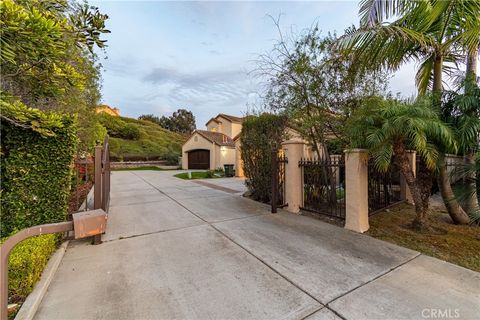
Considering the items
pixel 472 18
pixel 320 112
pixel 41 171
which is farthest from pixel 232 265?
pixel 472 18

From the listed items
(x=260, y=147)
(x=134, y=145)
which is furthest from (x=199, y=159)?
(x=260, y=147)

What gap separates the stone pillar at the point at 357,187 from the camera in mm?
4371

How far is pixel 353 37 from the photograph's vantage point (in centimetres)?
419

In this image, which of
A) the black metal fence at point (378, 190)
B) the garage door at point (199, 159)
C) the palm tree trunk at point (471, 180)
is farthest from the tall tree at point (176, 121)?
the palm tree trunk at point (471, 180)

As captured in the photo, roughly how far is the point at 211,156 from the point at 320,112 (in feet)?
59.3

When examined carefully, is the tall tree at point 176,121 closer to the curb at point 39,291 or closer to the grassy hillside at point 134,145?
the grassy hillside at point 134,145

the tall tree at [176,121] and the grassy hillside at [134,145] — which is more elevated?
the tall tree at [176,121]

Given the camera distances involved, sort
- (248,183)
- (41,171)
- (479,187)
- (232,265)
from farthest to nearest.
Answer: (248,183), (479,187), (41,171), (232,265)

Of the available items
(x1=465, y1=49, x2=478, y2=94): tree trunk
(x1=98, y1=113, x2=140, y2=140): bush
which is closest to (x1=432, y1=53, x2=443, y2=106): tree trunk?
(x1=465, y1=49, x2=478, y2=94): tree trunk

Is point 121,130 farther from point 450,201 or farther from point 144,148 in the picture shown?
point 450,201

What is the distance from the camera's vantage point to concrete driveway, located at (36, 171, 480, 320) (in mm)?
2213

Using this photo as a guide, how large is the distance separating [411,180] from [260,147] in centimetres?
387

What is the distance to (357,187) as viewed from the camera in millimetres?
4367

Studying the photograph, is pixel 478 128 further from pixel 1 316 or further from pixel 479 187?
pixel 1 316
